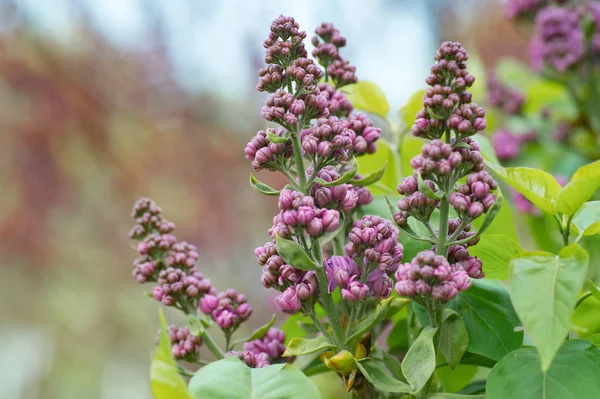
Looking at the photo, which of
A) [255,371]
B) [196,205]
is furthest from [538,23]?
[196,205]

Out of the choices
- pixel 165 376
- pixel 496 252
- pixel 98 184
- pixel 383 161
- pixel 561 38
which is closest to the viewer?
pixel 165 376

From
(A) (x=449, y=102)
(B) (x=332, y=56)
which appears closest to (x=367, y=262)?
(A) (x=449, y=102)

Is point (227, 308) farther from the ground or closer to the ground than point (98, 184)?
closer to the ground

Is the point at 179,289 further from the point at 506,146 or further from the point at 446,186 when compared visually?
the point at 506,146

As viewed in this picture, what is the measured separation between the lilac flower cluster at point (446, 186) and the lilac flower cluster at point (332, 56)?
5.4 inches

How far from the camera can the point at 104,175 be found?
3.70 meters

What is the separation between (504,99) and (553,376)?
0.91m

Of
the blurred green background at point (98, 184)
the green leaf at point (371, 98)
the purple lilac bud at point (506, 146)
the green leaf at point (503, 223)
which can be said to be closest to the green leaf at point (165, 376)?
the green leaf at point (503, 223)

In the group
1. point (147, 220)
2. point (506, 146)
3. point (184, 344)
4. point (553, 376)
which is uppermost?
point (506, 146)

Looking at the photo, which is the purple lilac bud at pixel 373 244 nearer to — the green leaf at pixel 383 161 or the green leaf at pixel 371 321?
the green leaf at pixel 371 321

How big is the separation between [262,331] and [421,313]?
12 cm

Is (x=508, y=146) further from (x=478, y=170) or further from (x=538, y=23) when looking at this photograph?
(x=478, y=170)

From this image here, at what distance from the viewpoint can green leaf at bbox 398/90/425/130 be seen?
26.0 inches

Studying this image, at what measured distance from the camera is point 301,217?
38cm
